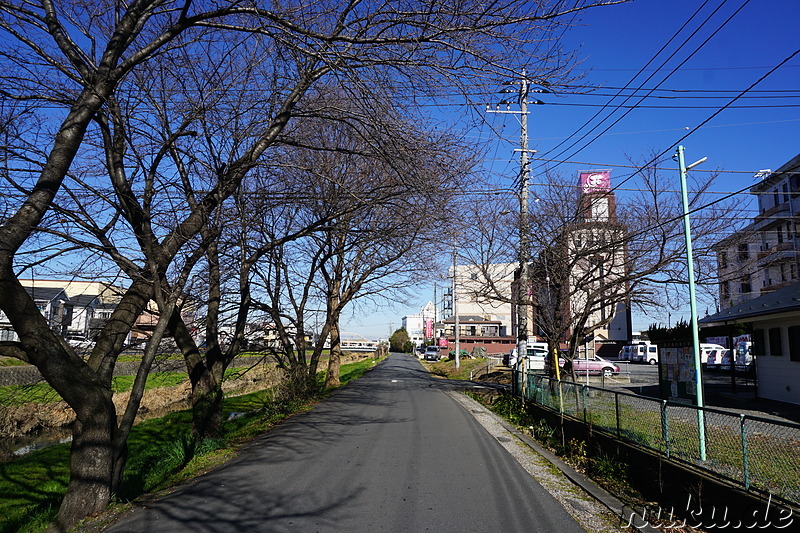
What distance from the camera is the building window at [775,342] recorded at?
55.5 ft

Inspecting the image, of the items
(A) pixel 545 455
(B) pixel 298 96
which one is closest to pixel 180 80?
(B) pixel 298 96

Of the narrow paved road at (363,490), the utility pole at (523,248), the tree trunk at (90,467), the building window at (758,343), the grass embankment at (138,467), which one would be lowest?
the grass embankment at (138,467)

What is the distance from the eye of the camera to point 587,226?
56.2ft

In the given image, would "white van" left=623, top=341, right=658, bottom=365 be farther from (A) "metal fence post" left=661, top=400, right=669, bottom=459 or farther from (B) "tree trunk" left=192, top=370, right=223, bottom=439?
(B) "tree trunk" left=192, top=370, right=223, bottom=439

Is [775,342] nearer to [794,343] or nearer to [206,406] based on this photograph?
[794,343]

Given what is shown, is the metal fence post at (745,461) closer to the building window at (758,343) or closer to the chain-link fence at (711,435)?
the chain-link fence at (711,435)

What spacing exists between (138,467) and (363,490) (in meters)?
7.10

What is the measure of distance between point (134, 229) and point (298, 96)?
320 centimetres

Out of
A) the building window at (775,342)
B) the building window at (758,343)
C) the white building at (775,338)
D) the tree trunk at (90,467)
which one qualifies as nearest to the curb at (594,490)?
the tree trunk at (90,467)

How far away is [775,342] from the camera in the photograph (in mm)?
17125

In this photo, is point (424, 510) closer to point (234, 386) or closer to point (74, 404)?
point (74, 404)

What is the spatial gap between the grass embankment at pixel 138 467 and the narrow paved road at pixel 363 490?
69 cm

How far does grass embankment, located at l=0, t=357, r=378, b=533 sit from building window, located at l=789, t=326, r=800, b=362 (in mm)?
14283

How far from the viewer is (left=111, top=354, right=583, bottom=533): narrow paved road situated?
590cm
